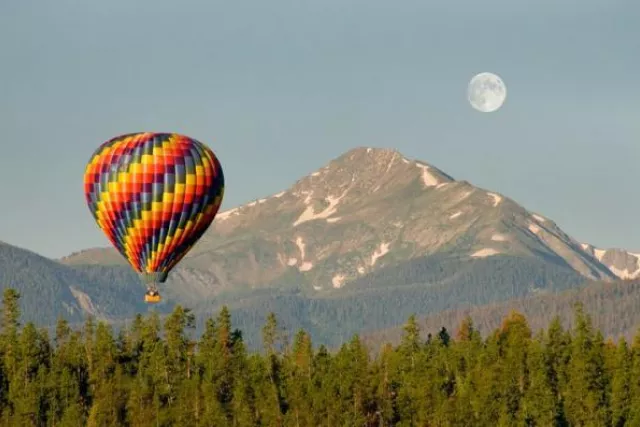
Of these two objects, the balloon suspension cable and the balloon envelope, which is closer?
the balloon suspension cable

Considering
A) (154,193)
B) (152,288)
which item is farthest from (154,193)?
(152,288)

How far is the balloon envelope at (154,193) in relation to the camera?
623 ft

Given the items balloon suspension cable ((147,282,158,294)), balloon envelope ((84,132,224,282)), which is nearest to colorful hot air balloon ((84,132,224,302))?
balloon envelope ((84,132,224,282))

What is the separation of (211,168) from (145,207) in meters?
8.42

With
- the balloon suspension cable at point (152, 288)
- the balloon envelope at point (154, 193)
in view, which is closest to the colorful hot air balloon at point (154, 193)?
the balloon envelope at point (154, 193)

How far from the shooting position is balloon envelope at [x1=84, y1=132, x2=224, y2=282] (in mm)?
189875

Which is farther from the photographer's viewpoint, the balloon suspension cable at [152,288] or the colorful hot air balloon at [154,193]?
the colorful hot air balloon at [154,193]

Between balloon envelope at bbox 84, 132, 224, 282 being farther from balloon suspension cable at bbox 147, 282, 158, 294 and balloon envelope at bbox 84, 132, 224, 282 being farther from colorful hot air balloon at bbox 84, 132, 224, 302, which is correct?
balloon suspension cable at bbox 147, 282, 158, 294

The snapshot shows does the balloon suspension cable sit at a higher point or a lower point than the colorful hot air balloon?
lower

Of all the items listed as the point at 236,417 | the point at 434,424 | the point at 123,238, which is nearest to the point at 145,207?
the point at 123,238

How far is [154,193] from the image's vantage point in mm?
190375

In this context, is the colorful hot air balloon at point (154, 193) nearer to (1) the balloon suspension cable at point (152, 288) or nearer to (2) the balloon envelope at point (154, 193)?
(2) the balloon envelope at point (154, 193)

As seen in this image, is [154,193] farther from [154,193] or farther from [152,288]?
[152,288]

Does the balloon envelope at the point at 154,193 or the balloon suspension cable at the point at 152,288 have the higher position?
the balloon envelope at the point at 154,193
